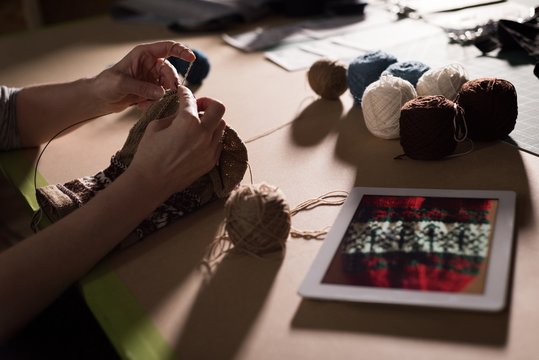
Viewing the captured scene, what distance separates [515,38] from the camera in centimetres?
138

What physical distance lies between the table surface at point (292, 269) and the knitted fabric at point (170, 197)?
2 cm

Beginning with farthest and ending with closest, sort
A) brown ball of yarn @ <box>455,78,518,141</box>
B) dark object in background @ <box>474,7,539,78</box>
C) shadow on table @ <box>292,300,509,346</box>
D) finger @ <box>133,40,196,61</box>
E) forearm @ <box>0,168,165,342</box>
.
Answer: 1. dark object in background @ <box>474,7,539,78</box>
2. finger @ <box>133,40,196,61</box>
3. brown ball of yarn @ <box>455,78,518,141</box>
4. forearm @ <box>0,168,165,342</box>
5. shadow on table @ <box>292,300,509,346</box>

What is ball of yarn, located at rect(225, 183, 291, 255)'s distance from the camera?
2.48 ft

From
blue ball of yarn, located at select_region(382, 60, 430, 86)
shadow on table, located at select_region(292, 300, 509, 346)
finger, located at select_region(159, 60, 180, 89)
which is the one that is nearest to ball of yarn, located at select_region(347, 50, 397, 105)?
blue ball of yarn, located at select_region(382, 60, 430, 86)

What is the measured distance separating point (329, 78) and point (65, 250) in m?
0.66

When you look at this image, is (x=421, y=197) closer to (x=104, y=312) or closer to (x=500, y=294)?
(x=500, y=294)

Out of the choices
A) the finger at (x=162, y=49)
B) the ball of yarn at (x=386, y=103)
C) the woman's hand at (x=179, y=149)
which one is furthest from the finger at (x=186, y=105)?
the ball of yarn at (x=386, y=103)

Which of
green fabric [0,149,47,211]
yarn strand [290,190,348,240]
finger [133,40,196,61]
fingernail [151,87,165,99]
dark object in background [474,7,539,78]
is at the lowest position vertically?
green fabric [0,149,47,211]

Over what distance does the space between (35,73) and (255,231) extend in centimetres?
109

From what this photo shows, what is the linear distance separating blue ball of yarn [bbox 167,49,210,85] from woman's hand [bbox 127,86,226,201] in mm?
555

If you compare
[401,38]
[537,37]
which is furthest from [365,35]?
[537,37]

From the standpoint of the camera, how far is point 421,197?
856mm

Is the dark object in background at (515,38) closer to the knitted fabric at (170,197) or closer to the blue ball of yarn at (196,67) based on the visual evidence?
the blue ball of yarn at (196,67)

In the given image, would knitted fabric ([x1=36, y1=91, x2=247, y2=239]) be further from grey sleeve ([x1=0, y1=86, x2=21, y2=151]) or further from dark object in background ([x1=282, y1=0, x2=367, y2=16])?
dark object in background ([x1=282, y1=0, x2=367, y2=16])
